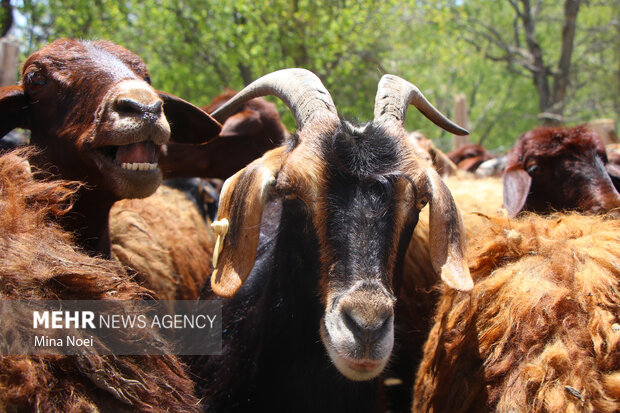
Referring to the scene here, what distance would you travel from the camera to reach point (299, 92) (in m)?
3.15

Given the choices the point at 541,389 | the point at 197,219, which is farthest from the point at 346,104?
the point at 541,389

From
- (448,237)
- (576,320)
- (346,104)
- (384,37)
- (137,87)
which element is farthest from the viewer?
(384,37)

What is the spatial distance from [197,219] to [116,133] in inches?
135

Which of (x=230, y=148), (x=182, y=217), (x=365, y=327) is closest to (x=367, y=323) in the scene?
(x=365, y=327)

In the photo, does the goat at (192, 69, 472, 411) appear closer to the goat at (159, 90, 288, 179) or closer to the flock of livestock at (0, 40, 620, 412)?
the flock of livestock at (0, 40, 620, 412)

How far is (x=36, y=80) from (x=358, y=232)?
7.07 feet

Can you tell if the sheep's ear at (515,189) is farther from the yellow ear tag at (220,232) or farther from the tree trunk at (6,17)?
the tree trunk at (6,17)

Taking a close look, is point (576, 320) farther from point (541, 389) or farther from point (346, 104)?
point (346, 104)

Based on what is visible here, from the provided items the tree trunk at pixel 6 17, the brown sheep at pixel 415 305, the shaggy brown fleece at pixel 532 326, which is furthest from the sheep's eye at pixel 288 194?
the tree trunk at pixel 6 17

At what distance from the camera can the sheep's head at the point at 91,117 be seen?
290 cm

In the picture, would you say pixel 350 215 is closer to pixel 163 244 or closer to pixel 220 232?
pixel 220 232

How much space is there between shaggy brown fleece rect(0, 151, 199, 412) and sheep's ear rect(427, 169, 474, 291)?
4.72 feet

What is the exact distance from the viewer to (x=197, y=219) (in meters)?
6.25

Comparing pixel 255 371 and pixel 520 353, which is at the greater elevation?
pixel 520 353
